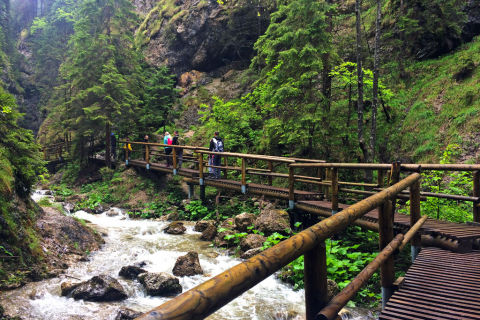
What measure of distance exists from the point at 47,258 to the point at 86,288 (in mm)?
1926

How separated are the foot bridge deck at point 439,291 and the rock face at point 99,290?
5.20m

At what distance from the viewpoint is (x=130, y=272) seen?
708cm

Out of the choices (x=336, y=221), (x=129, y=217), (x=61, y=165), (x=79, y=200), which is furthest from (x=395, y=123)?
(x=61, y=165)

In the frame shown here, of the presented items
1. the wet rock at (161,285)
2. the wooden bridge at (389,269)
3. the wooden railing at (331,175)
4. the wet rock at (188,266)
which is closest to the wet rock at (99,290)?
the wet rock at (161,285)

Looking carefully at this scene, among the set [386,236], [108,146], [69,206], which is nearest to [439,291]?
[386,236]

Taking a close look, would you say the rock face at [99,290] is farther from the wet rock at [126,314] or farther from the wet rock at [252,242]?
the wet rock at [252,242]

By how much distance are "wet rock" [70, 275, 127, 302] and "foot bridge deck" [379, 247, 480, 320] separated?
5.20 m

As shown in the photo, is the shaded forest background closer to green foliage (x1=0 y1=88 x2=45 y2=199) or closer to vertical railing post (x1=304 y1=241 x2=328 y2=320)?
green foliage (x1=0 y1=88 x2=45 y2=199)

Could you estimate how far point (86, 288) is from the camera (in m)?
5.87

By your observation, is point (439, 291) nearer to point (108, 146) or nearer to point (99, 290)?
point (99, 290)

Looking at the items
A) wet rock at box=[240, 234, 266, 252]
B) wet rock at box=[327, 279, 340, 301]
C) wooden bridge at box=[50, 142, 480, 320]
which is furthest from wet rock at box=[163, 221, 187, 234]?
wooden bridge at box=[50, 142, 480, 320]

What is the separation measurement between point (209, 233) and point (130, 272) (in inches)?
129

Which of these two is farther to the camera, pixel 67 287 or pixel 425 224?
pixel 67 287

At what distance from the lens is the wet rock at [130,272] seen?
705cm
